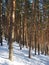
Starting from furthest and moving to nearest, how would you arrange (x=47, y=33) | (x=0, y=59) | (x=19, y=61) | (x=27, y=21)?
(x=47, y=33) → (x=27, y=21) → (x=19, y=61) → (x=0, y=59)

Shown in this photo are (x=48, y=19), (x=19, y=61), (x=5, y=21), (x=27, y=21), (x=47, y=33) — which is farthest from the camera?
(x=47, y=33)

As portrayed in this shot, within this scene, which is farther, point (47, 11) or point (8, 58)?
point (47, 11)

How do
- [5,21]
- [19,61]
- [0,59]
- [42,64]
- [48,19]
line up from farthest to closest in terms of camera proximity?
[48,19] → [5,21] → [42,64] → [19,61] → [0,59]

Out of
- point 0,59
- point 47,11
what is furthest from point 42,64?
point 47,11

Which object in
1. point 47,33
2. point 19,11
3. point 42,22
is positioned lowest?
point 47,33

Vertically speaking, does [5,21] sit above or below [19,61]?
above

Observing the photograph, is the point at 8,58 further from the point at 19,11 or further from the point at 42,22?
the point at 42,22

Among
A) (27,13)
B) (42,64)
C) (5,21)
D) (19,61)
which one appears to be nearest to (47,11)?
(27,13)

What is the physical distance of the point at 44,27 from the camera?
32.1 m

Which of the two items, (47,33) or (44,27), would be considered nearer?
(44,27)

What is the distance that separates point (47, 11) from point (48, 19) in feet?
4.91

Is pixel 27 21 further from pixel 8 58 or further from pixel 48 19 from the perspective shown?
pixel 8 58

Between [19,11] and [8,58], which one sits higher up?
[19,11]

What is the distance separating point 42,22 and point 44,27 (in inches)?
32.5
